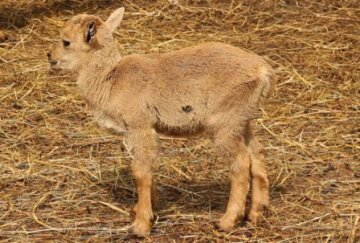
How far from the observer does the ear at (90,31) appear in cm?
555

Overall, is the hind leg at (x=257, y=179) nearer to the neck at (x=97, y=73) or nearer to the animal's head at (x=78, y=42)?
the neck at (x=97, y=73)

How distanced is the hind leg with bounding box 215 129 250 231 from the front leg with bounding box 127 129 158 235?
0.45 meters

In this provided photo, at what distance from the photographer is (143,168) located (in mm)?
5488

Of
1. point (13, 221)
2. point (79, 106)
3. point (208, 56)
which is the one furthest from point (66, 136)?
point (208, 56)

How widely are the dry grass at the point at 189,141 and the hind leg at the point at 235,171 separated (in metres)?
0.11

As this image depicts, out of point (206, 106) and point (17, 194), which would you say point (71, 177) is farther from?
point (206, 106)

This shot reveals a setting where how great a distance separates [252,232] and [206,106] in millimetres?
909

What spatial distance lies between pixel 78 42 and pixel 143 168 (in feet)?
3.22

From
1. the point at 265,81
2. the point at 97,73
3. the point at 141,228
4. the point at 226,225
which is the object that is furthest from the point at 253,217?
the point at 97,73

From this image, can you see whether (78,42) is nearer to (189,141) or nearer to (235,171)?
(235,171)

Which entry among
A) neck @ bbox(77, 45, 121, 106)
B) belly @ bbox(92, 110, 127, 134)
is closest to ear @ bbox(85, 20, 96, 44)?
neck @ bbox(77, 45, 121, 106)

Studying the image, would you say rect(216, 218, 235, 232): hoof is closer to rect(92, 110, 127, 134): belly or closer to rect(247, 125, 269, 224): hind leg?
rect(247, 125, 269, 224): hind leg

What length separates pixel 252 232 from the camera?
216 inches

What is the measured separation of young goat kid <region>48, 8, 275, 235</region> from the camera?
5.36 meters
